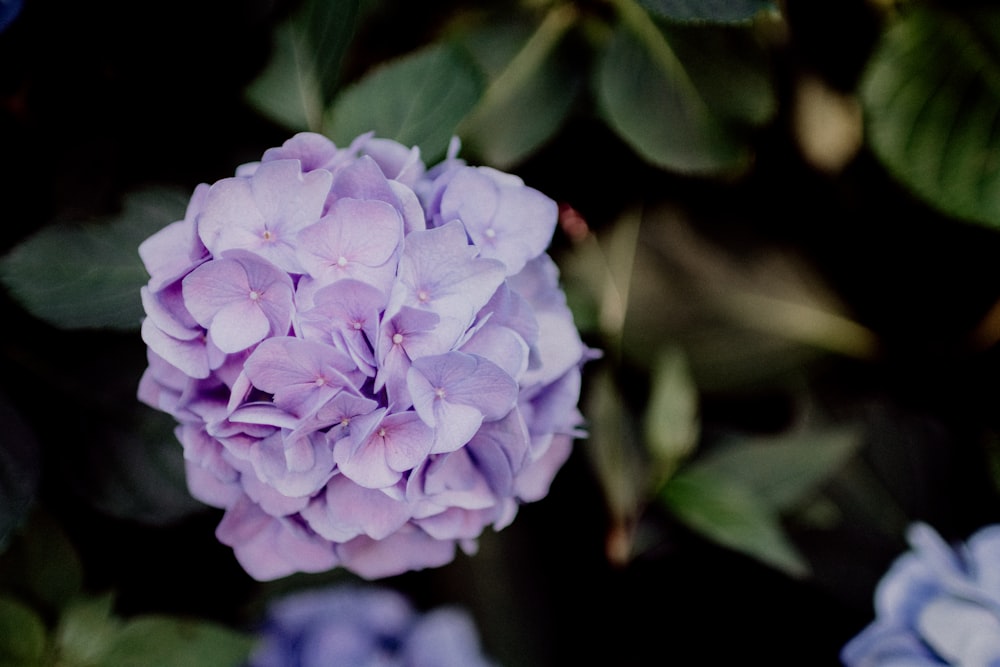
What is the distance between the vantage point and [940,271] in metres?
0.93

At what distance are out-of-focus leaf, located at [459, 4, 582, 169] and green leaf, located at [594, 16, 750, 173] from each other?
45 mm

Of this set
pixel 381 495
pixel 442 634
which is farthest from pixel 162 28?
pixel 442 634

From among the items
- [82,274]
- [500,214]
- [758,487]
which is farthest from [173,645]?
[758,487]

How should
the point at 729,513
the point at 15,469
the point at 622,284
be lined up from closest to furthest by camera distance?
the point at 15,469 < the point at 729,513 < the point at 622,284

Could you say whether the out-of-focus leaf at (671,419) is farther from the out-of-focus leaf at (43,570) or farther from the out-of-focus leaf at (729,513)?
the out-of-focus leaf at (43,570)

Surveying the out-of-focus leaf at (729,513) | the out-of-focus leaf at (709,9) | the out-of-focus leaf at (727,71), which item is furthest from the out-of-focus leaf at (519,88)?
the out-of-focus leaf at (729,513)

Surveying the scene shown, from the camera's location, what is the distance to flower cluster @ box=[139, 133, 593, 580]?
1.37 ft

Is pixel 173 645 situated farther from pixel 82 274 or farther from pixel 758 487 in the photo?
pixel 758 487

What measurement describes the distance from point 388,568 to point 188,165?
0.38 metres

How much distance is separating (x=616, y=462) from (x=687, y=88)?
368 mm

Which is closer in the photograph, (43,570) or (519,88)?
(43,570)

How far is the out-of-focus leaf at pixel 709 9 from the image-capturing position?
0.51 m

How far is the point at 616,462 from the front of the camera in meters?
0.78

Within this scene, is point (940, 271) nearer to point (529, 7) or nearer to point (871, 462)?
point (871, 462)
